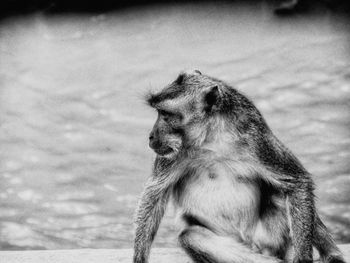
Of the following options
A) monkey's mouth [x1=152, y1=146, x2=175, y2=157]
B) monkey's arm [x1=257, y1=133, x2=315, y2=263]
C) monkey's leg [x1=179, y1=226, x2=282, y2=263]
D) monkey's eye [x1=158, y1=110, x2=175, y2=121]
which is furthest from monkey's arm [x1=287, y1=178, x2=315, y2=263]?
monkey's eye [x1=158, y1=110, x2=175, y2=121]

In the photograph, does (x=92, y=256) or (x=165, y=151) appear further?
(x=92, y=256)

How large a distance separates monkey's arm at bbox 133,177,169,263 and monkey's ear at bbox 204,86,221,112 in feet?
2.29

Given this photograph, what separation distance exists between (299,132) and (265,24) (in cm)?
224

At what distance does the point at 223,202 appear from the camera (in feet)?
14.3

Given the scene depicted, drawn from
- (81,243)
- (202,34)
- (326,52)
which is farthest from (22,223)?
(326,52)

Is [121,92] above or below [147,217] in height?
below

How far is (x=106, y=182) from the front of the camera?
11.1m

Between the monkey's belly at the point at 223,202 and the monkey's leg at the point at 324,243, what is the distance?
586 mm

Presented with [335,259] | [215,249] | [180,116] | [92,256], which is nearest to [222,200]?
[215,249]

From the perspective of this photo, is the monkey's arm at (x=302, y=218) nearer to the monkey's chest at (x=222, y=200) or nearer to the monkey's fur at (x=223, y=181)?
the monkey's fur at (x=223, y=181)

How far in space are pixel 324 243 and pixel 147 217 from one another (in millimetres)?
1420

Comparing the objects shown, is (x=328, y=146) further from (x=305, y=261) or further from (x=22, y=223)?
(x=305, y=261)

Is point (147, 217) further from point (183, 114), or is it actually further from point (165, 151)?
point (183, 114)

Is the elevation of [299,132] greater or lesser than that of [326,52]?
lesser
